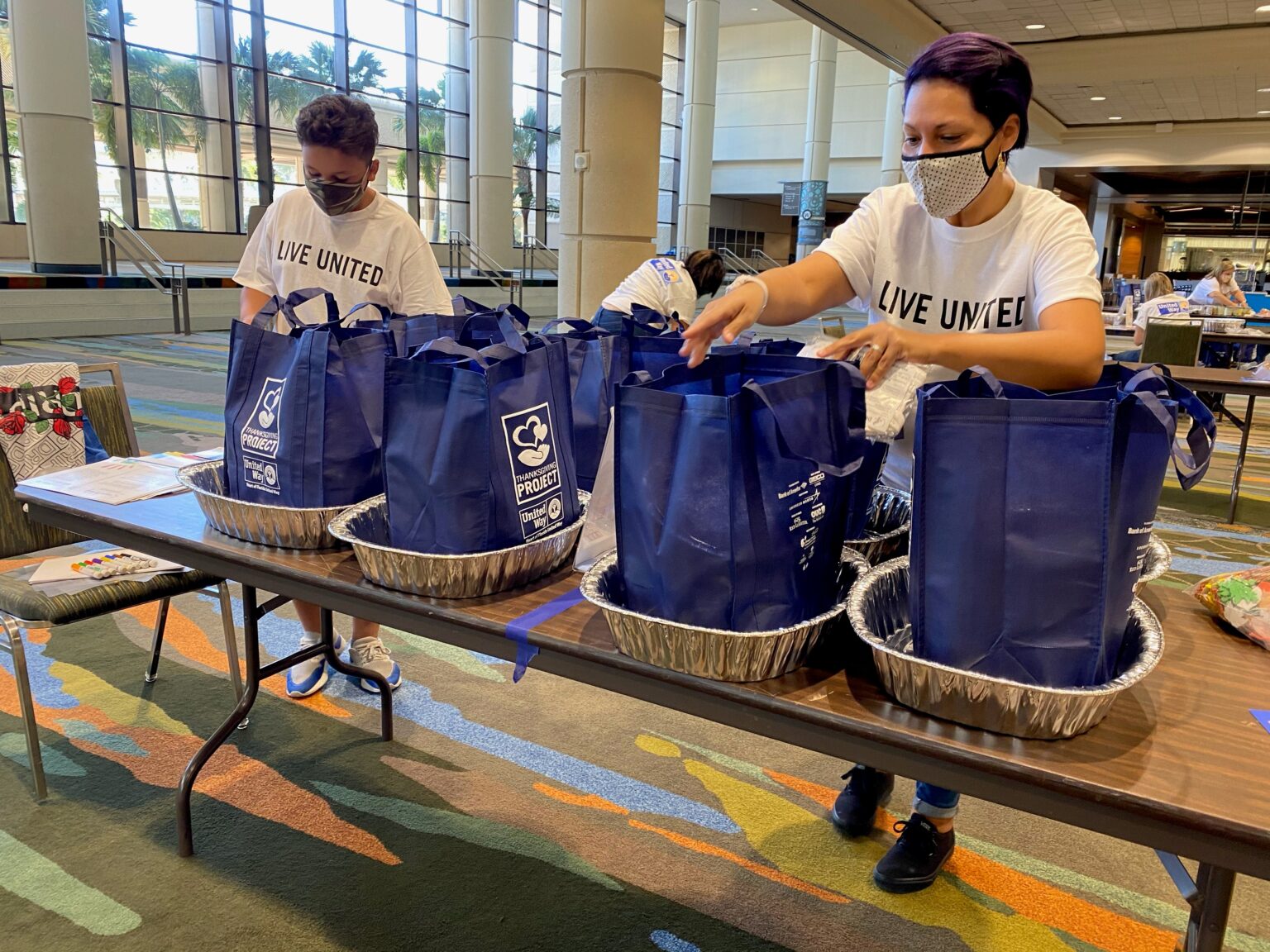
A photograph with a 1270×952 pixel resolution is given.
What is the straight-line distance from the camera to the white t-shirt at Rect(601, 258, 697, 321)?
3633mm

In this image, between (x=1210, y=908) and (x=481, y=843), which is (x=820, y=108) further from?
(x=1210, y=908)

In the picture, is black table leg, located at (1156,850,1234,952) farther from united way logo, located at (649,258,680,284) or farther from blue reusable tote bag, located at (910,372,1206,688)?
united way logo, located at (649,258,680,284)

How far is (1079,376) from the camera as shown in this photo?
54.5 inches

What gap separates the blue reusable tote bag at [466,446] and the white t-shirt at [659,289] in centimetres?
231

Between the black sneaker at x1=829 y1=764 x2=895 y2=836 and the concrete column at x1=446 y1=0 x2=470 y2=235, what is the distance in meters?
19.6

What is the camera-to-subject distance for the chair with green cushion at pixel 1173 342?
6.64 meters

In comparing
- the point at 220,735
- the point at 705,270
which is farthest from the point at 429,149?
the point at 220,735

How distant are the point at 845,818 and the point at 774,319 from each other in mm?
1215

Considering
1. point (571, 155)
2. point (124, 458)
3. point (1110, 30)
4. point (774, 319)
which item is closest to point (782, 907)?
point (774, 319)

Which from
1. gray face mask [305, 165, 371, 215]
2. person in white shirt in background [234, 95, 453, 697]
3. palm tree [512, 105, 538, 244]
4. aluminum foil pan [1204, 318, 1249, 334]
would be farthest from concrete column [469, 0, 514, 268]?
gray face mask [305, 165, 371, 215]

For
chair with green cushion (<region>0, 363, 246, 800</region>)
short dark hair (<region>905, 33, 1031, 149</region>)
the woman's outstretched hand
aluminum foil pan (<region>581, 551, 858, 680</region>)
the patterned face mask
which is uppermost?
short dark hair (<region>905, 33, 1031, 149</region>)

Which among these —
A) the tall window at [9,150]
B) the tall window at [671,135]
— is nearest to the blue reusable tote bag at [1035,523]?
the tall window at [9,150]

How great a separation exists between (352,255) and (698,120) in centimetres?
1857

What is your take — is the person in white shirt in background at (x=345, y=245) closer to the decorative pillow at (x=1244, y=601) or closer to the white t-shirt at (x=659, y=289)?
the white t-shirt at (x=659, y=289)
